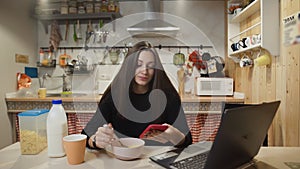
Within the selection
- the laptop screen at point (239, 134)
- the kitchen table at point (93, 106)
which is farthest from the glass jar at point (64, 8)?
the laptop screen at point (239, 134)

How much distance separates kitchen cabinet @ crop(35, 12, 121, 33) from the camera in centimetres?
267

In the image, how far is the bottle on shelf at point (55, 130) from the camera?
80 cm

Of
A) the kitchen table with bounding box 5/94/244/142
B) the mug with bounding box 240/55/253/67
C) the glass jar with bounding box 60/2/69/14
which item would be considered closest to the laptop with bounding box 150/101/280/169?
the mug with bounding box 240/55/253/67

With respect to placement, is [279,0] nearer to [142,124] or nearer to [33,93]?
[142,124]

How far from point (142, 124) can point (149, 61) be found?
1.29 ft

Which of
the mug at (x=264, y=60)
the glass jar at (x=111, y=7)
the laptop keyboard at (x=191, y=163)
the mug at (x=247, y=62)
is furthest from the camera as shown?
the glass jar at (x=111, y=7)

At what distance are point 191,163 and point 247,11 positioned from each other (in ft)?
4.71

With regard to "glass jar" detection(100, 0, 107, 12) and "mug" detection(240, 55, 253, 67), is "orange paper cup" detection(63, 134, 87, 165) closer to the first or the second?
"mug" detection(240, 55, 253, 67)

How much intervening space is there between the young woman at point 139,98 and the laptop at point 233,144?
43 cm

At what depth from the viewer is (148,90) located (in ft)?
4.62

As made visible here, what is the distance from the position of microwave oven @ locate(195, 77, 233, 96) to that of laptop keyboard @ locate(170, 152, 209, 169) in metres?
1.60

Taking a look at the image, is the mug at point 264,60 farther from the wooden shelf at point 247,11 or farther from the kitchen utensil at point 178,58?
the kitchen utensil at point 178,58

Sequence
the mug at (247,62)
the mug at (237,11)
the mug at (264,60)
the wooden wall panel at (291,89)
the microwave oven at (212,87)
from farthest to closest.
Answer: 1. the microwave oven at (212,87)
2. the mug at (237,11)
3. the mug at (247,62)
4. the mug at (264,60)
5. the wooden wall panel at (291,89)

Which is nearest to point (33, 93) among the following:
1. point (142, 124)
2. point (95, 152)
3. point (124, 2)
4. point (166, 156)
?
point (124, 2)
